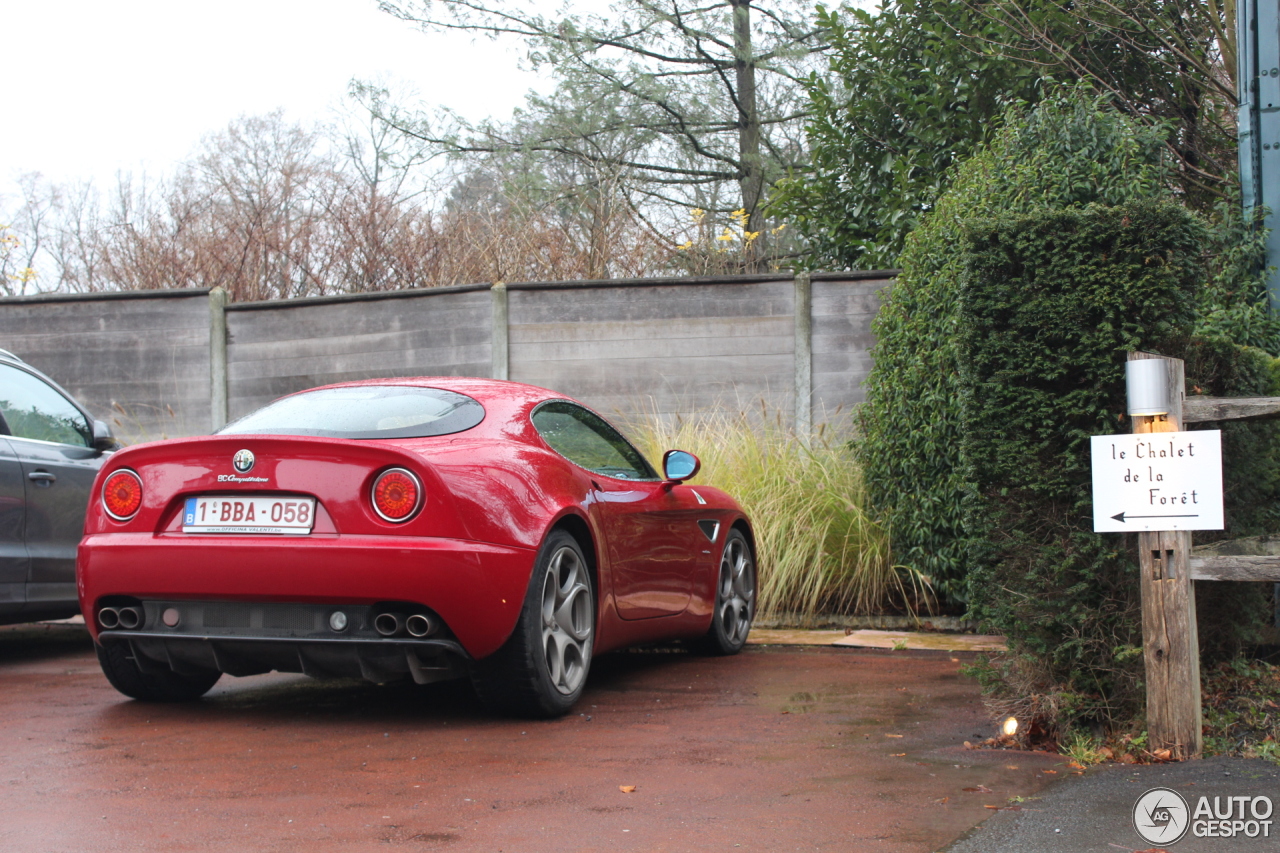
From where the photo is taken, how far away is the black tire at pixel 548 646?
15.2 ft

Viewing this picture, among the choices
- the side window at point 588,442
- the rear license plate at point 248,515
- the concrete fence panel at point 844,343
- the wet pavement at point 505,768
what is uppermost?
the concrete fence panel at point 844,343

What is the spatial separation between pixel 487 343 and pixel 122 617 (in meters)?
5.88

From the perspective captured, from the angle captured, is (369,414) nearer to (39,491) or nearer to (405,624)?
(405,624)

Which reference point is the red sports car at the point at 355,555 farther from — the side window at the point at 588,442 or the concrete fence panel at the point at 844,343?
the concrete fence panel at the point at 844,343

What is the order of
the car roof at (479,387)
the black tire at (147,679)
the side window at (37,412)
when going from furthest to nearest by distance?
the side window at (37,412), the car roof at (479,387), the black tire at (147,679)

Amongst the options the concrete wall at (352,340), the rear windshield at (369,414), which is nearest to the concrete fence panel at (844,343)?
the concrete wall at (352,340)

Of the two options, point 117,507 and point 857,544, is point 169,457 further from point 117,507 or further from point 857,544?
point 857,544

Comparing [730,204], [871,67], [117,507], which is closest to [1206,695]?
[117,507]

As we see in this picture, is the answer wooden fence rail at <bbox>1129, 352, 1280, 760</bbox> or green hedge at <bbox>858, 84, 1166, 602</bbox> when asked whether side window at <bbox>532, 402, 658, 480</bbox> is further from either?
wooden fence rail at <bbox>1129, 352, 1280, 760</bbox>

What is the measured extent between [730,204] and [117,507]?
15214 mm

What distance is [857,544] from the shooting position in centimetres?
795

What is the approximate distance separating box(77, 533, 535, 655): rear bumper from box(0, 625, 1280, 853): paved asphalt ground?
1.15 ft

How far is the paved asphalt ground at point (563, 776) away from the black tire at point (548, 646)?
106 millimetres

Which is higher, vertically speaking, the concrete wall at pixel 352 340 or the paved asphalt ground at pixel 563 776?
the concrete wall at pixel 352 340
